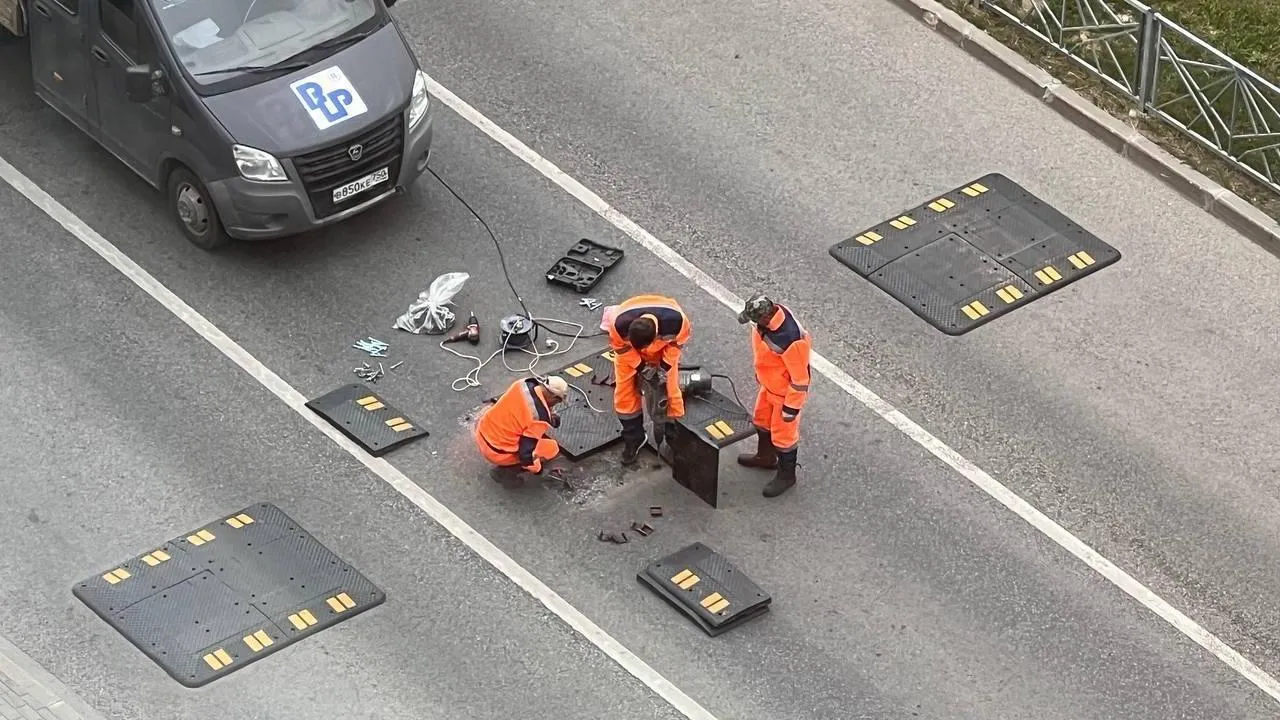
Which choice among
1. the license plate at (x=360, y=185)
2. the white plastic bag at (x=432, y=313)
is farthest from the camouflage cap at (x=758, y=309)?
the license plate at (x=360, y=185)

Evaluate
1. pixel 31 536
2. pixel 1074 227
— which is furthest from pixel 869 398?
pixel 31 536

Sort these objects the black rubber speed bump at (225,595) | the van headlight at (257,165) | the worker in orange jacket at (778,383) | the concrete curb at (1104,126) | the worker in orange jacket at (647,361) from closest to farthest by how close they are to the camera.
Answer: the black rubber speed bump at (225,595)
the worker in orange jacket at (778,383)
the worker in orange jacket at (647,361)
the van headlight at (257,165)
the concrete curb at (1104,126)

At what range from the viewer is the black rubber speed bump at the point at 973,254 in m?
15.5

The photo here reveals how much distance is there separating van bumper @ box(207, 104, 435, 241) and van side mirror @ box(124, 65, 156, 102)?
81 cm

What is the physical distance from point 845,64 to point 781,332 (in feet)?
17.7

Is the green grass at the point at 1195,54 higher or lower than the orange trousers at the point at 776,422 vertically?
higher

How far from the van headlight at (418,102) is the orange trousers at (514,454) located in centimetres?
294

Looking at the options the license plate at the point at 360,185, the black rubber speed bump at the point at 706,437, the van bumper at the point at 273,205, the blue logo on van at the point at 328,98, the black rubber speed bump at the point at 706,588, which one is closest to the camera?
the black rubber speed bump at the point at 706,588

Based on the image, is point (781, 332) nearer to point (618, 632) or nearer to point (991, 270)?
point (618, 632)

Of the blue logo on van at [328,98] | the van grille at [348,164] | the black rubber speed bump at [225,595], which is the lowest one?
the black rubber speed bump at [225,595]

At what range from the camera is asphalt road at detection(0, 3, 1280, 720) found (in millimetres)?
12570

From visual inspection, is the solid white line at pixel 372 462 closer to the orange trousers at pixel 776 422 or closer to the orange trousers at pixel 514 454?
the orange trousers at pixel 514 454

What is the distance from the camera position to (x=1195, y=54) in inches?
671

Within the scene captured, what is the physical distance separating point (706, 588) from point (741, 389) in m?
2.10
